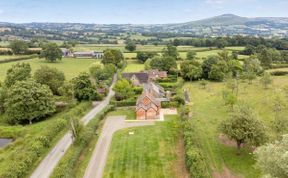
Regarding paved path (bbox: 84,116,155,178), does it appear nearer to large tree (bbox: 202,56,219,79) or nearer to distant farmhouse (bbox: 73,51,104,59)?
large tree (bbox: 202,56,219,79)

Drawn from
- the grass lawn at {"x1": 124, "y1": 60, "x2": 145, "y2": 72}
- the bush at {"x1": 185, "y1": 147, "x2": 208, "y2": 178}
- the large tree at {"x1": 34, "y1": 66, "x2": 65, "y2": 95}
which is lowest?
the grass lawn at {"x1": 124, "y1": 60, "x2": 145, "y2": 72}

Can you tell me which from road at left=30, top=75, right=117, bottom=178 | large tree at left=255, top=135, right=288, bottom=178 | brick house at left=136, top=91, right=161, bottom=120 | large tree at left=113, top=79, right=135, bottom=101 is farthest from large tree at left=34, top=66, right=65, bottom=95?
large tree at left=255, top=135, right=288, bottom=178

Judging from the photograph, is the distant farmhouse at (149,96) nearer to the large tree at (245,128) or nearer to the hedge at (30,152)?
the hedge at (30,152)

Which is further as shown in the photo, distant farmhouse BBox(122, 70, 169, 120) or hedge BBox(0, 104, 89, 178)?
distant farmhouse BBox(122, 70, 169, 120)

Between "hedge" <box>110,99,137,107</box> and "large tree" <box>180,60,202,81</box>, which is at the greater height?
"large tree" <box>180,60,202,81</box>

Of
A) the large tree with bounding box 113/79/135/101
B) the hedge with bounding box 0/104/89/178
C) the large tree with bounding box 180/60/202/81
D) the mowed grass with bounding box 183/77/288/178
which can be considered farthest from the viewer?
the large tree with bounding box 180/60/202/81

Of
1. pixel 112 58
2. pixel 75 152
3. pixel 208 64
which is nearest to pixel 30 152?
pixel 75 152

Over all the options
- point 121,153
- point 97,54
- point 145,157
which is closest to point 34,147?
point 121,153
